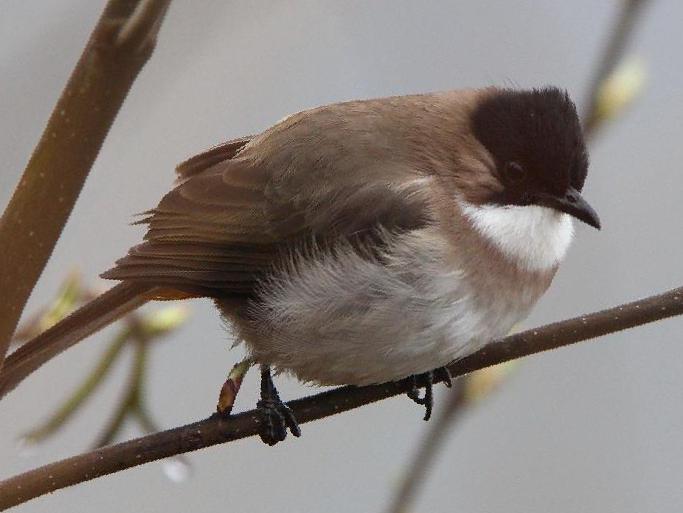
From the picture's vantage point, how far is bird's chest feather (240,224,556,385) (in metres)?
2.47

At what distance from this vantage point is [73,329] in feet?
8.16

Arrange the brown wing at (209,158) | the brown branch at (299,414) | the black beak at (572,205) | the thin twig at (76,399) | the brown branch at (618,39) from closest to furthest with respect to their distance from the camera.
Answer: the brown branch at (299,414)
the brown branch at (618,39)
the thin twig at (76,399)
the black beak at (572,205)
the brown wing at (209,158)

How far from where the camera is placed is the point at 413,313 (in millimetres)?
2490

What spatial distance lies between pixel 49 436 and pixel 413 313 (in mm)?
891

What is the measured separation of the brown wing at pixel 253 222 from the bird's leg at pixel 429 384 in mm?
430

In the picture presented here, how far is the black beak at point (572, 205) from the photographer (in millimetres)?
2578

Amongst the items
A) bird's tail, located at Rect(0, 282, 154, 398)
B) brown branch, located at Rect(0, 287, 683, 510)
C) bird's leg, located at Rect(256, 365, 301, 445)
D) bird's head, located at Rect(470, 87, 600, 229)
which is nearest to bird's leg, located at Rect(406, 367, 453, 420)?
brown branch, located at Rect(0, 287, 683, 510)

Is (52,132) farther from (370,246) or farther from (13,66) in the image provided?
(370,246)

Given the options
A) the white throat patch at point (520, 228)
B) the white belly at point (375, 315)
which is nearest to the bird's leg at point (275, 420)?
the white belly at point (375, 315)

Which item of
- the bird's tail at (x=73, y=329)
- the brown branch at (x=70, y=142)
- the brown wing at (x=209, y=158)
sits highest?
the brown wing at (x=209, y=158)

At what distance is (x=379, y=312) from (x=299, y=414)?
36cm

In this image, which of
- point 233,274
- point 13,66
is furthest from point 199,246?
point 13,66

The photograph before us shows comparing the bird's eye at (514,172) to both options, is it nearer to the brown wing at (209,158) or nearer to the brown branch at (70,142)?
the brown wing at (209,158)

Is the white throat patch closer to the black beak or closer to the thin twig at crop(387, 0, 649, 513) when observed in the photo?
the black beak
